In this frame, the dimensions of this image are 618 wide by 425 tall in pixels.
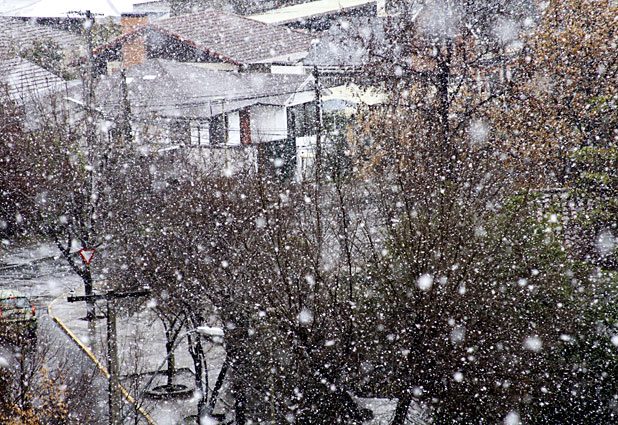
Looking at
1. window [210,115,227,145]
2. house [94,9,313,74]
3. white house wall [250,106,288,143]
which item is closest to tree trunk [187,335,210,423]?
window [210,115,227,145]

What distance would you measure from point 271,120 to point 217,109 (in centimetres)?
360

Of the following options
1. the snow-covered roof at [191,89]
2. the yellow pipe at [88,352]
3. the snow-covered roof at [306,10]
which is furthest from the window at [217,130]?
the snow-covered roof at [306,10]

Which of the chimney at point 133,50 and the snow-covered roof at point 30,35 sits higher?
the snow-covered roof at point 30,35

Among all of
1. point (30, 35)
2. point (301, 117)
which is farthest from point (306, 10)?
point (30, 35)

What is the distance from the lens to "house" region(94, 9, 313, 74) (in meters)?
43.0

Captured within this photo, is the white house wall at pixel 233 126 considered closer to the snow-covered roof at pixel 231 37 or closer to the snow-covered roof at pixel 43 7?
the snow-covered roof at pixel 231 37

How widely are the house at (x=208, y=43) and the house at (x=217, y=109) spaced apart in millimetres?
2537

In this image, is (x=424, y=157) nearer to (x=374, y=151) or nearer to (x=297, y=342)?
(x=297, y=342)

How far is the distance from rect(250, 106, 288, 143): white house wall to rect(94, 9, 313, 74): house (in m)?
5.07

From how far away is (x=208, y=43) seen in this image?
44.1 metres

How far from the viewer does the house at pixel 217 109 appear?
111 feet

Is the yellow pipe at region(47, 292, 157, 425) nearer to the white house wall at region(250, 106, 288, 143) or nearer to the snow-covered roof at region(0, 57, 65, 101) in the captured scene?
the snow-covered roof at region(0, 57, 65, 101)

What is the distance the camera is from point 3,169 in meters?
28.6

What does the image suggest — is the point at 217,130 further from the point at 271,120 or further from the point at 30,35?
the point at 30,35
